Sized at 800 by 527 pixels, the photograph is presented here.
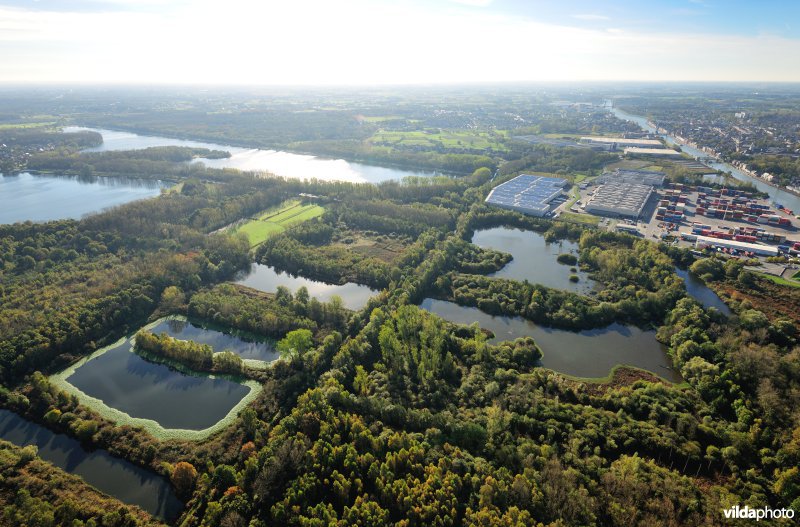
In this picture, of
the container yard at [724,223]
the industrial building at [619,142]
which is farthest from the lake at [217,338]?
the industrial building at [619,142]

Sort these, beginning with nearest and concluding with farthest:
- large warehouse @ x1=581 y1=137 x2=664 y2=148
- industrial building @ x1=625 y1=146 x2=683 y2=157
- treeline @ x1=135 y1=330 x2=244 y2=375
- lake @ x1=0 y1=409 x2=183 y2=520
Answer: lake @ x1=0 y1=409 x2=183 y2=520
treeline @ x1=135 y1=330 x2=244 y2=375
industrial building @ x1=625 y1=146 x2=683 y2=157
large warehouse @ x1=581 y1=137 x2=664 y2=148

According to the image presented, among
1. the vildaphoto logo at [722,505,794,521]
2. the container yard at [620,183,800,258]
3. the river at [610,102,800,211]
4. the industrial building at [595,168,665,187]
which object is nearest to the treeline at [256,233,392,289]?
the vildaphoto logo at [722,505,794,521]

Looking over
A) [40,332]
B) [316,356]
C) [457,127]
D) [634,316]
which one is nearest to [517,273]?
[634,316]

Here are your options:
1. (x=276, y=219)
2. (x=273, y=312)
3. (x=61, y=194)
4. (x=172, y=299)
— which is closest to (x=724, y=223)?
(x=273, y=312)

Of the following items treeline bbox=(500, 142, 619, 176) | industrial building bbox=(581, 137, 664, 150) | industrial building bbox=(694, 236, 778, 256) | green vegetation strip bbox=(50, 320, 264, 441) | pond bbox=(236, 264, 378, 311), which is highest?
industrial building bbox=(581, 137, 664, 150)

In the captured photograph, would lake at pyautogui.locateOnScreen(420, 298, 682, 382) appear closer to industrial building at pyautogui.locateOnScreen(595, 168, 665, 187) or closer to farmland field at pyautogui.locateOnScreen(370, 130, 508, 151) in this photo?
industrial building at pyautogui.locateOnScreen(595, 168, 665, 187)

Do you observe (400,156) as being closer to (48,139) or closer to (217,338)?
(217,338)
